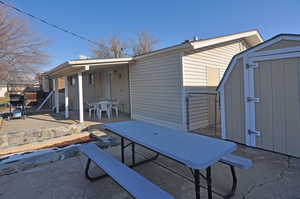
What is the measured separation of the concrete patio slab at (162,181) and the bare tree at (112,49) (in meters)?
20.4

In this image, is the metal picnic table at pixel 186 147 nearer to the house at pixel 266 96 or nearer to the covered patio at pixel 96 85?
the house at pixel 266 96

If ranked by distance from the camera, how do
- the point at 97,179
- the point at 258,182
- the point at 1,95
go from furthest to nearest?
the point at 1,95
the point at 97,179
the point at 258,182

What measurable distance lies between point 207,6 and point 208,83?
5.35 metres

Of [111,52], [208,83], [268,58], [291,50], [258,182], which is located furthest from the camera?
[111,52]

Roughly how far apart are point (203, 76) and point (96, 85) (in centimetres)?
713

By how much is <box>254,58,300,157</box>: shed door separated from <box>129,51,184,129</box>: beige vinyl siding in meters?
2.23

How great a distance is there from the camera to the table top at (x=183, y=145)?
1.55 metres

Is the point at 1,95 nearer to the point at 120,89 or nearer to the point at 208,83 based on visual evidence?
the point at 120,89

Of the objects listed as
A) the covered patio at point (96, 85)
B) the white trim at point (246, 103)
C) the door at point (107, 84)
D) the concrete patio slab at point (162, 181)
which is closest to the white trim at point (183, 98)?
the white trim at point (246, 103)

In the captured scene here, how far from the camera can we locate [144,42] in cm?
2188

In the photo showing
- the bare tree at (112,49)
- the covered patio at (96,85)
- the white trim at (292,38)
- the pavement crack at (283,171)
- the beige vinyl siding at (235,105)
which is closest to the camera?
the pavement crack at (283,171)

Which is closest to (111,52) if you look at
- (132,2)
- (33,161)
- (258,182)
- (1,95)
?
(132,2)

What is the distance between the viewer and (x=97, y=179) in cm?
256

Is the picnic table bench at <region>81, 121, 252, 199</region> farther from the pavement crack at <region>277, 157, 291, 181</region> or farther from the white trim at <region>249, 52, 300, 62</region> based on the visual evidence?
the white trim at <region>249, 52, 300, 62</region>
